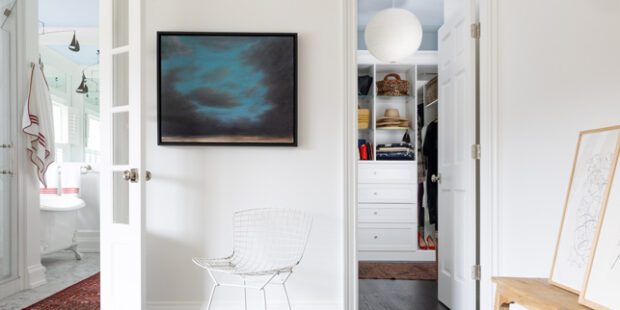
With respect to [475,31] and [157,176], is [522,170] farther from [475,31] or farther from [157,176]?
[157,176]

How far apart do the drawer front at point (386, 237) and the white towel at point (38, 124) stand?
3.06 metres

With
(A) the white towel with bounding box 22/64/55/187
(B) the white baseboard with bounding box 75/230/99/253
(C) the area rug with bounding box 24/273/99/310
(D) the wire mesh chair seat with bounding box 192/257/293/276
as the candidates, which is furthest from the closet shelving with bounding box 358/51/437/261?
(B) the white baseboard with bounding box 75/230/99/253

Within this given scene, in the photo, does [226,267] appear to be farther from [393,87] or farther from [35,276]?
[393,87]

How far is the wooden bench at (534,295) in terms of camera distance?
1204mm

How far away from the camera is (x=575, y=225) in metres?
1.40

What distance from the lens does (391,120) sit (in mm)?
4668

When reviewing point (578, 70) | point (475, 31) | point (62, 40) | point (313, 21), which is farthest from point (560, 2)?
point (62, 40)

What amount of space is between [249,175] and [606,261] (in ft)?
6.37

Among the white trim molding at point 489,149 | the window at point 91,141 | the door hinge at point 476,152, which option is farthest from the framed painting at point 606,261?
the window at point 91,141

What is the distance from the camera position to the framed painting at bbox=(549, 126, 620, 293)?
1319mm

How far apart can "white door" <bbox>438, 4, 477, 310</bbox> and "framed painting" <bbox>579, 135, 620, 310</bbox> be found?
1.44m

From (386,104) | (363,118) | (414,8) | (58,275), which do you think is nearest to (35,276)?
(58,275)

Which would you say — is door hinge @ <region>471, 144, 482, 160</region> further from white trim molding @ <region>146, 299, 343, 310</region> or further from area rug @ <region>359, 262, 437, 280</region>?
area rug @ <region>359, 262, 437, 280</region>

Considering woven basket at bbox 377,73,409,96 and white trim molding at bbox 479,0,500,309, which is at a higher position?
woven basket at bbox 377,73,409,96
